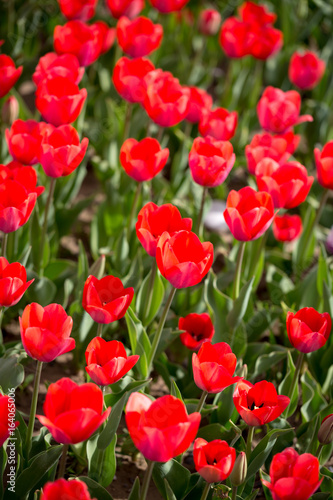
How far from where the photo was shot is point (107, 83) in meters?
3.24

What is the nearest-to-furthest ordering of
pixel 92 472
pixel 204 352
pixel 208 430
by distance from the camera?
pixel 204 352
pixel 92 472
pixel 208 430

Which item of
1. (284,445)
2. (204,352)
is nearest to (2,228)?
(204,352)

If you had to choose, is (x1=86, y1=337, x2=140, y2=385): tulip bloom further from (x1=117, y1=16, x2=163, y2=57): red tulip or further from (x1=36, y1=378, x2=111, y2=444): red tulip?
(x1=117, y1=16, x2=163, y2=57): red tulip

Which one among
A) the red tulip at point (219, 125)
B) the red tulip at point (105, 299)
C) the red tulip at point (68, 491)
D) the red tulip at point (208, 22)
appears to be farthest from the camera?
the red tulip at point (208, 22)

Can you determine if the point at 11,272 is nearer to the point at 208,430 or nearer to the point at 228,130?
the point at 208,430

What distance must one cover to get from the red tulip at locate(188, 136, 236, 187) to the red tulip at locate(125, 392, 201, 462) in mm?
789

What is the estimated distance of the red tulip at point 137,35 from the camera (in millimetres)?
2441

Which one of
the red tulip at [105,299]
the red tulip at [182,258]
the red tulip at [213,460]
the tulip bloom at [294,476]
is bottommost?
the red tulip at [213,460]

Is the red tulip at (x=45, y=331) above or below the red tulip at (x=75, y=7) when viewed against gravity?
below

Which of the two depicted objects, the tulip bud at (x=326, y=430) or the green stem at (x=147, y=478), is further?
the tulip bud at (x=326, y=430)

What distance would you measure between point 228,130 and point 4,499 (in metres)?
1.25

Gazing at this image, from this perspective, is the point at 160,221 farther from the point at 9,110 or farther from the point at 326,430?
the point at 9,110

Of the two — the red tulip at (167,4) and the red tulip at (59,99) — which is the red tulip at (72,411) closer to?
the red tulip at (59,99)

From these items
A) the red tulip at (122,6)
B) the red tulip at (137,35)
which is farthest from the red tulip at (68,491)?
the red tulip at (122,6)
